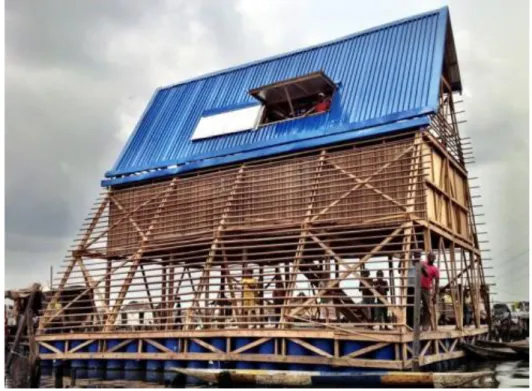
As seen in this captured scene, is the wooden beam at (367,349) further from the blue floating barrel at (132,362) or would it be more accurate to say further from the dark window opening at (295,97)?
the dark window opening at (295,97)

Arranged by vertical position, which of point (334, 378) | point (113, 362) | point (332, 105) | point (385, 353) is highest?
point (332, 105)

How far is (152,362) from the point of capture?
569 inches

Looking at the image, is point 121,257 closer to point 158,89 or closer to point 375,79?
point 158,89

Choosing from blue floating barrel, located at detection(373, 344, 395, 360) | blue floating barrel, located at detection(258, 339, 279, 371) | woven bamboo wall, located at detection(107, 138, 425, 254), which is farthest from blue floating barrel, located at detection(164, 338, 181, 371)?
blue floating barrel, located at detection(373, 344, 395, 360)

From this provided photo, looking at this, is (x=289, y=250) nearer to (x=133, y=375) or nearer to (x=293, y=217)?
(x=293, y=217)

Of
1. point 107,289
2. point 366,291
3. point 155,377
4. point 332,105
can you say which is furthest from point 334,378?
point 332,105

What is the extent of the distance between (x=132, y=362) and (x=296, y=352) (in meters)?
4.31

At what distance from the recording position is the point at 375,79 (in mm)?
17047

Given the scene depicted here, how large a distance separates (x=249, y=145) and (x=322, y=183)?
2.79 m

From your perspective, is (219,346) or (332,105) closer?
(219,346)

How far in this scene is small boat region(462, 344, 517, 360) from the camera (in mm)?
15941

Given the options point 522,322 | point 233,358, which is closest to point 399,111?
point 233,358

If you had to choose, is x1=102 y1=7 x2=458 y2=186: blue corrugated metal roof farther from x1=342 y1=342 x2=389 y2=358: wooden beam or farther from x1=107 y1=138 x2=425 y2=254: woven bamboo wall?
x1=342 y1=342 x2=389 y2=358: wooden beam

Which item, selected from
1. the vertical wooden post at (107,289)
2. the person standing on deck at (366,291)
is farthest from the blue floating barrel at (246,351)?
the vertical wooden post at (107,289)
